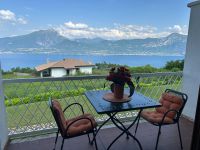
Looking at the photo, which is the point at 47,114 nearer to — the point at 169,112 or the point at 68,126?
the point at 68,126

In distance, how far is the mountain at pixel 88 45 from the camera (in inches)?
139

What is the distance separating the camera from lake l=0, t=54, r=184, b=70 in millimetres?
2964

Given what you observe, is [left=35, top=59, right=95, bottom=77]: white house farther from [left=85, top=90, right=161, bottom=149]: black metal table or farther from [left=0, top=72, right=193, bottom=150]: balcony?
[left=85, top=90, right=161, bottom=149]: black metal table

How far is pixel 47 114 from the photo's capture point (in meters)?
3.55

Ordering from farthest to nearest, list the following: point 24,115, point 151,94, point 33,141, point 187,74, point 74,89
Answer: point 151,94
point 187,74
point 74,89
point 24,115
point 33,141

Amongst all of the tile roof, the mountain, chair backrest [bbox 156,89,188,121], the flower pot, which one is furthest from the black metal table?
the mountain

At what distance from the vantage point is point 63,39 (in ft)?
12.8

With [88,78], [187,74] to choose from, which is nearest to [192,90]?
[187,74]

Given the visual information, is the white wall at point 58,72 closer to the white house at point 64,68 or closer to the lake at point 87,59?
the white house at point 64,68

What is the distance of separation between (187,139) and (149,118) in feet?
2.94

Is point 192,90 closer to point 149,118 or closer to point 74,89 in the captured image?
point 149,118

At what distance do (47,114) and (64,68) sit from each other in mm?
1042

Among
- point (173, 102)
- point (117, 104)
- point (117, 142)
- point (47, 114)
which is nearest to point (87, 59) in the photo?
point (47, 114)

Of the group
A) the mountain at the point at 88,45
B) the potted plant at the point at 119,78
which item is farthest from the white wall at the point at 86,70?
the potted plant at the point at 119,78
